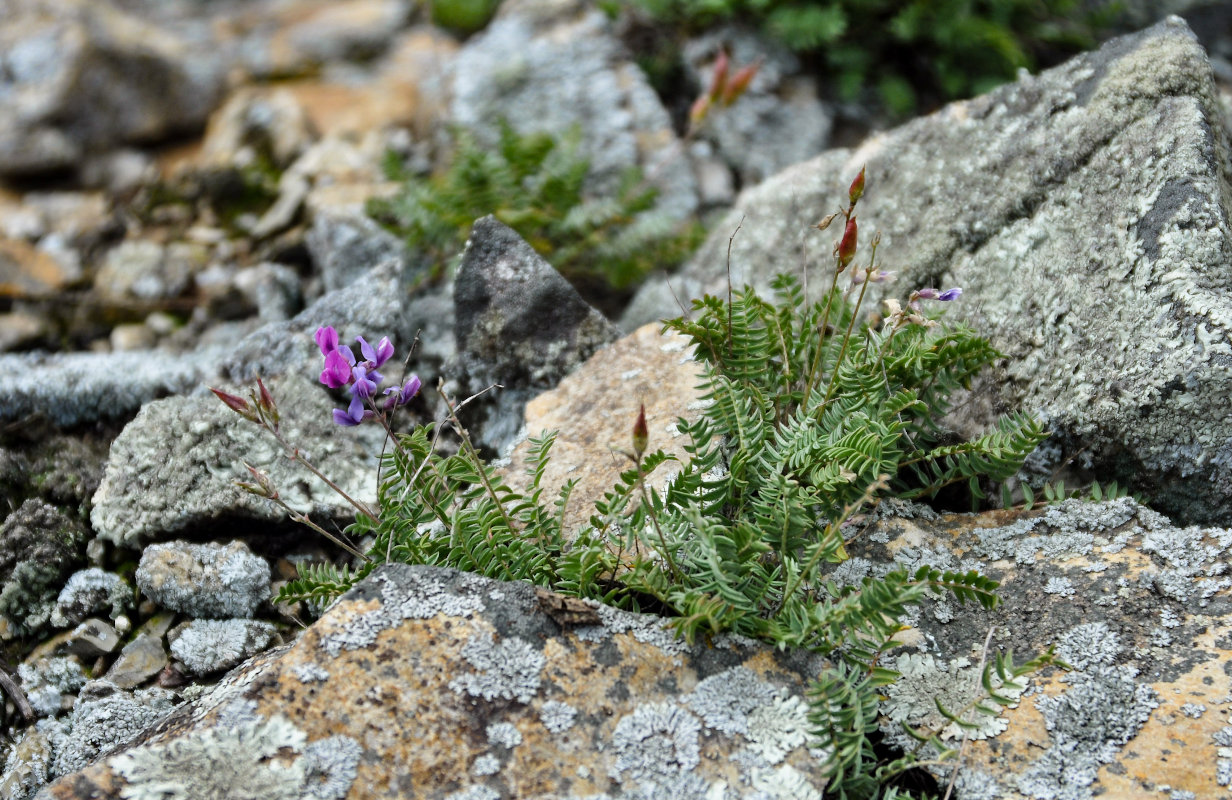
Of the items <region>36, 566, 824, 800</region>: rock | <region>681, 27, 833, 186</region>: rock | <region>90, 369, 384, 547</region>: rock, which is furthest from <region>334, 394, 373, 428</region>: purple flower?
<region>681, 27, 833, 186</region>: rock

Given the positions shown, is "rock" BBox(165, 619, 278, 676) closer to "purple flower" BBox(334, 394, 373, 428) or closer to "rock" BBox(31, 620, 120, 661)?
"rock" BBox(31, 620, 120, 661)

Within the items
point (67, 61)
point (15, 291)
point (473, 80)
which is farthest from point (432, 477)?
point (67, 61)

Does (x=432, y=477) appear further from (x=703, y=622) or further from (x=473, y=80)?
(x=473, y=80)

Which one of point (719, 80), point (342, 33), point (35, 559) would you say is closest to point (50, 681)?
point (35, 559)

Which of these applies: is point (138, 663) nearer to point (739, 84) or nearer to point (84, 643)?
point (84, 643)

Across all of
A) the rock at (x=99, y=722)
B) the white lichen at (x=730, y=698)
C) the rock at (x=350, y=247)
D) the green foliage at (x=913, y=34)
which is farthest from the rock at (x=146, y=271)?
the white lichen at (x=730, y=698)

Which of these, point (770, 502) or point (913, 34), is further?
point (913, 34)
